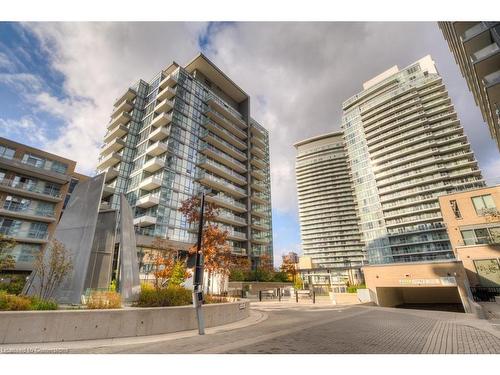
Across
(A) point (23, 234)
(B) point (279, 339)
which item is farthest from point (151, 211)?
(B) point (279, 339)

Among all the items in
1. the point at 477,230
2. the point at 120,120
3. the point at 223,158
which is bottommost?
the point at 477,230

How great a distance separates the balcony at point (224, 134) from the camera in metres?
46.5

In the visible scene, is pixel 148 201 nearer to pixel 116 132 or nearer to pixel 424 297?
pixel 116 132

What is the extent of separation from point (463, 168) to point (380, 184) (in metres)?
18.7

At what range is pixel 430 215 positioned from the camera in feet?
193

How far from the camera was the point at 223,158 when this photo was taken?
153 ft

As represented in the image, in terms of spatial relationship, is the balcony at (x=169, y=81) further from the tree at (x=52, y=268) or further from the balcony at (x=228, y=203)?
the tree at (x=52, y=268)

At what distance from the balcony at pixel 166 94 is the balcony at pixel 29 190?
22549mm

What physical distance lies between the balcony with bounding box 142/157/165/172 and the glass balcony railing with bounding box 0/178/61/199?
12036mm

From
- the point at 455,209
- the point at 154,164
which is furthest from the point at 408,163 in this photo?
the point at 154,164

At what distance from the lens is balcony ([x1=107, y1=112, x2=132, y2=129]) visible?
147ft

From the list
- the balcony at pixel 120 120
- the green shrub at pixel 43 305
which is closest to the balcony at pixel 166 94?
the balcony at pixel 120 120

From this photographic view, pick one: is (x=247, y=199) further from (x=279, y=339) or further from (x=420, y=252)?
(x=420, y=252)

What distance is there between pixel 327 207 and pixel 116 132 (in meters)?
93.8
